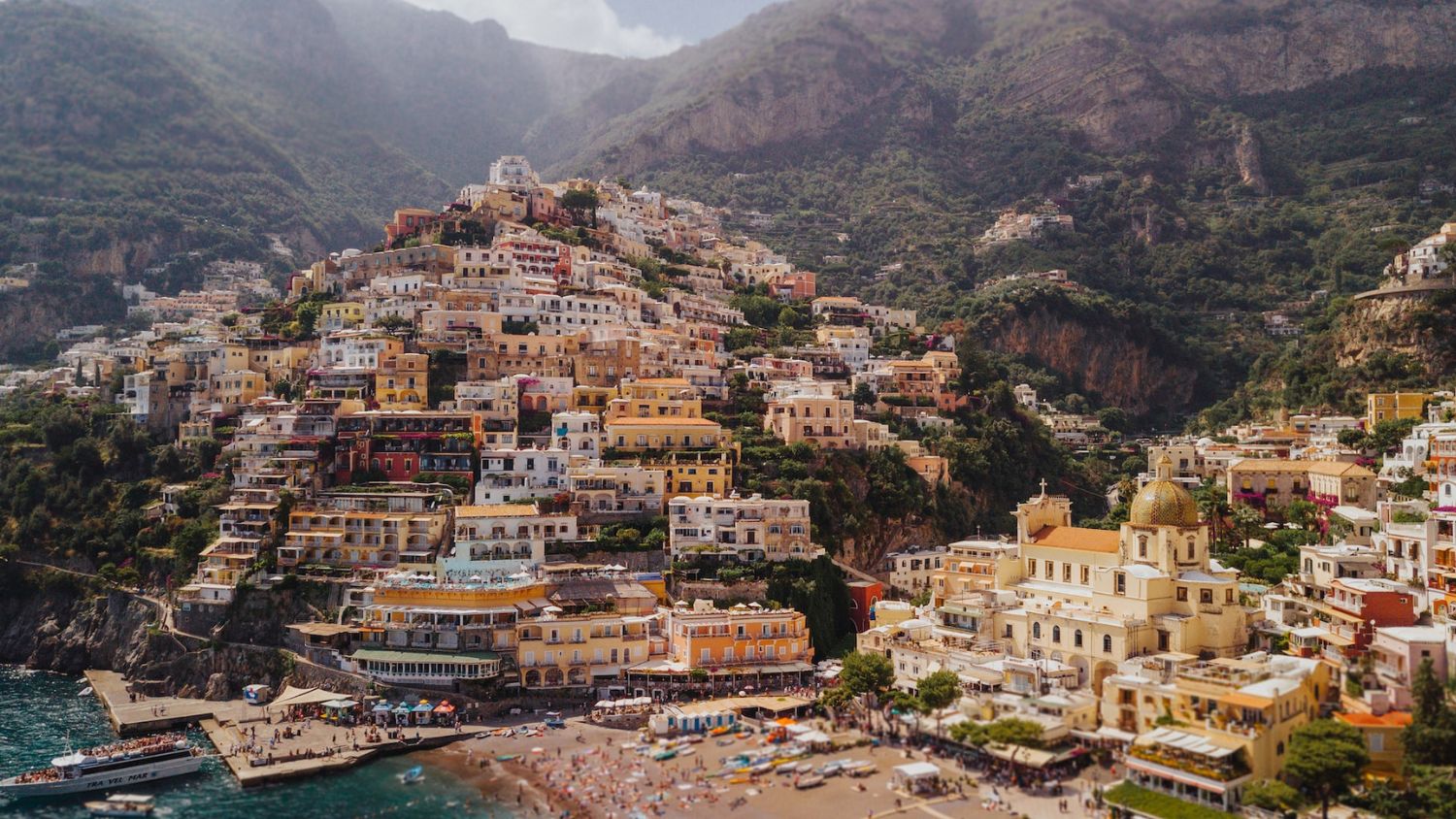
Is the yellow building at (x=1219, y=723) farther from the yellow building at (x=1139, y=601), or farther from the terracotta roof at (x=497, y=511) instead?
the terracotta roof at (x=497, y=511)

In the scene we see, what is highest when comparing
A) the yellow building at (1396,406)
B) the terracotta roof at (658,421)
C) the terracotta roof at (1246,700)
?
the yellow building at (1396,406)

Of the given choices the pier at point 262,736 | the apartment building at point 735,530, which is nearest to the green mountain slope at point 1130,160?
the apartment building at point 735,530

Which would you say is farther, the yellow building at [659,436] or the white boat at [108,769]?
the yellow building at [659,436]

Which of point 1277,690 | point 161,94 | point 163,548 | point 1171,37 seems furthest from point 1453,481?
point 161,94

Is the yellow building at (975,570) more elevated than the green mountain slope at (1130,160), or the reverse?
the green mountain slope at (1130,160)

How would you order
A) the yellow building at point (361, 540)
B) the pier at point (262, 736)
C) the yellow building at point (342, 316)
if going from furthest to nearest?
the yellow building at point (342, 316) < the yellow building at point (361, 540) < the pier at point (262, 736)

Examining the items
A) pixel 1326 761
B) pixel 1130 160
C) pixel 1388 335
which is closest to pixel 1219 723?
pixel 1326 761

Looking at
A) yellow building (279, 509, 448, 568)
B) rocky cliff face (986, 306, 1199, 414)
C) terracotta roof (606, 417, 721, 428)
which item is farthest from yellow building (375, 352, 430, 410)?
rocky cliff face (986, 306, 1199, 414)
